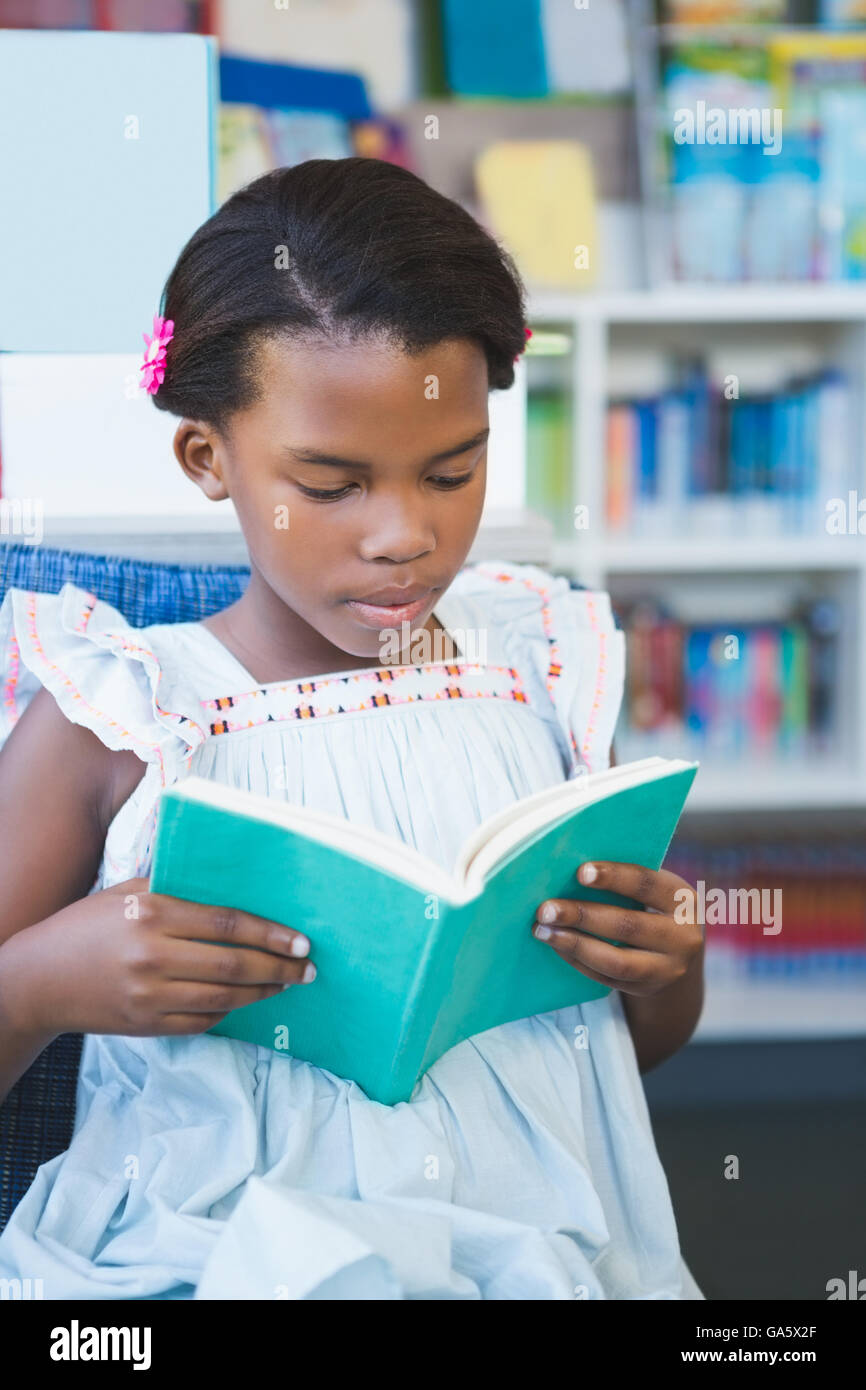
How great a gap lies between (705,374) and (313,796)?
1845 millimetres

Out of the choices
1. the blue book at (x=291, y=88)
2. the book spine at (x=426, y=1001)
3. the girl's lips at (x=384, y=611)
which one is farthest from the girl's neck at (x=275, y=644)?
the blue book at (x=291, y=88)

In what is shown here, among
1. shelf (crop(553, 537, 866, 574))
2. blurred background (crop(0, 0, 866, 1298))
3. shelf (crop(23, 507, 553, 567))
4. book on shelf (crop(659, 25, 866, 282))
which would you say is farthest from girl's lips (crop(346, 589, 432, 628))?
book on shelf (crop(659, 25, 866, 282))

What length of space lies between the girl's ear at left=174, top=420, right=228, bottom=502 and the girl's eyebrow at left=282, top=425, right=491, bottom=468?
0.36ft

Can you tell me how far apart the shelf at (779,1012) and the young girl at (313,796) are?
1593 mm

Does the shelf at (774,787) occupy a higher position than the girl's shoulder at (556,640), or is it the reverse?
the girl's shoulder at (556,640)

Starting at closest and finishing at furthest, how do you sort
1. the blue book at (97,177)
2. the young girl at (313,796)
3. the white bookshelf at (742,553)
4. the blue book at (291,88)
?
1. the young girl at (313,796)
2. the blue book at (97,177)
3. the blue book at (291,88)
4. the white bookshelf at (742,553)

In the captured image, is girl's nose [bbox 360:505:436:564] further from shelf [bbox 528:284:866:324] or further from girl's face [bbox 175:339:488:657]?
shelf [bbox 528:284:866:324]

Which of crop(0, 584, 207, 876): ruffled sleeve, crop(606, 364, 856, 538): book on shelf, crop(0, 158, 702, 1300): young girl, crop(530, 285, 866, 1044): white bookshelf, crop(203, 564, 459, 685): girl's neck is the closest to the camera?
crop(0, 158, 702, 1300): young girl

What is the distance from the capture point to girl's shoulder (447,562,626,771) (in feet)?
3.66

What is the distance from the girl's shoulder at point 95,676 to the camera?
962 mm

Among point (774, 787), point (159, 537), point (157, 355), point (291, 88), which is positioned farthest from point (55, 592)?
point (774, 787)

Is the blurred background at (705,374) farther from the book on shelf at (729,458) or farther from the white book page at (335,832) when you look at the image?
the white book page at (335,832)

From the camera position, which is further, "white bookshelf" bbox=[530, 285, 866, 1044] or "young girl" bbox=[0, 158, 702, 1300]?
"white bookshelf" bbox=[530, 285, 866, 1044]
